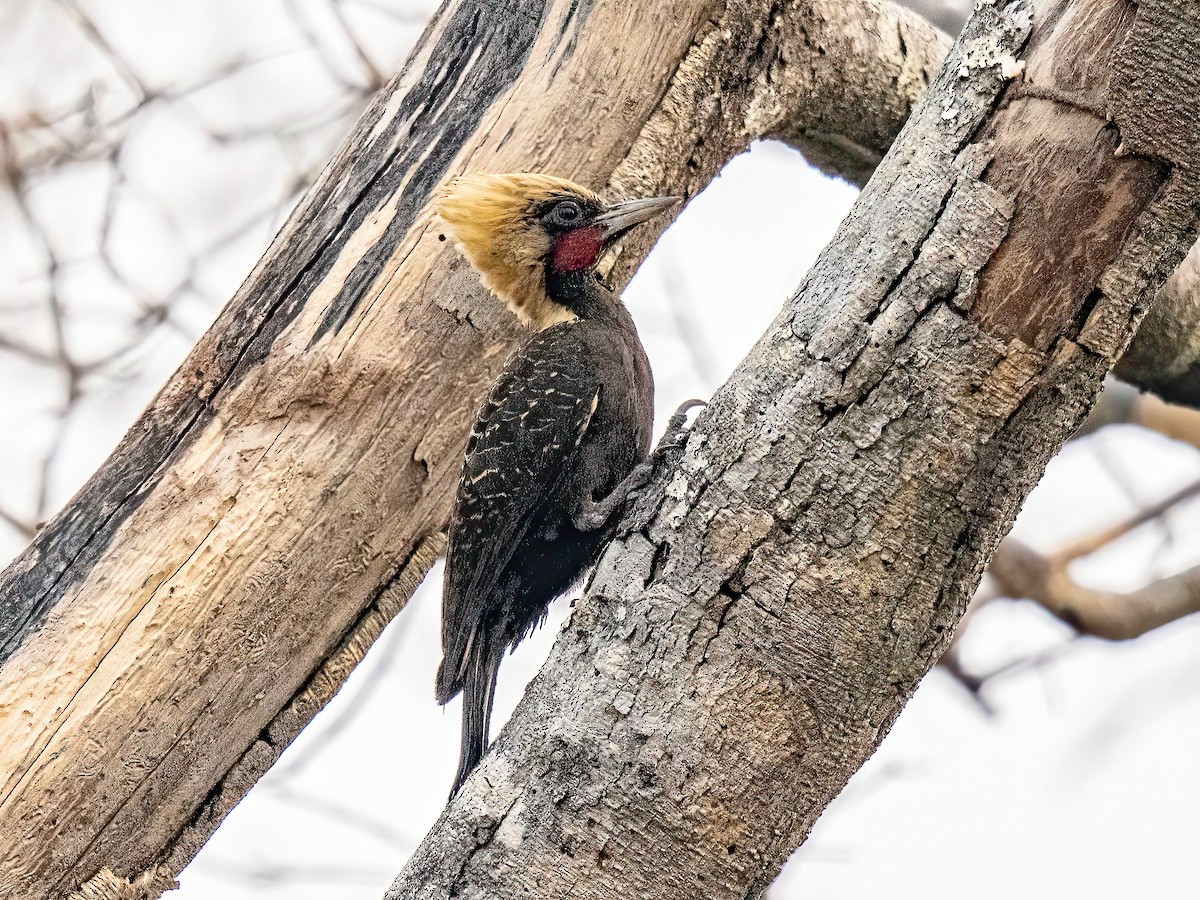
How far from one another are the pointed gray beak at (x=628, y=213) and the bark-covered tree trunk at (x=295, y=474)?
0.60ft

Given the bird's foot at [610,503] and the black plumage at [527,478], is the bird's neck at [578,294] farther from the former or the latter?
the bird's foot at [610,503]

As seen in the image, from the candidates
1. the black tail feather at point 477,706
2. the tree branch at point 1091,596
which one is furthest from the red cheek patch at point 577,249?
the tree branch at point 1091,596

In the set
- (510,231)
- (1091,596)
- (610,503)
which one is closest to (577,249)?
(510,231)

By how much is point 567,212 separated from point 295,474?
106 centimetres

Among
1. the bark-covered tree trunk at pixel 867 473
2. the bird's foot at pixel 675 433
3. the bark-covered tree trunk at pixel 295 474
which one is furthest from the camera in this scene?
the bark-covered tree trunk at pixel 295 474

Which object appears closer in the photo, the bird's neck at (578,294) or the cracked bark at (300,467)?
the cracked bark at (300,467)

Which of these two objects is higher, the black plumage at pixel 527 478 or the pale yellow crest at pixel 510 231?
the pale yellow crest at pixel 510 231

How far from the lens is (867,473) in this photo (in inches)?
80.6

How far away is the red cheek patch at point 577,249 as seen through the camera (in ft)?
11.2

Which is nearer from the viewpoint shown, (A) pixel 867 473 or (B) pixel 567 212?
(A) pixel 867 473

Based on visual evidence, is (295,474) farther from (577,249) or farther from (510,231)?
(577,249)

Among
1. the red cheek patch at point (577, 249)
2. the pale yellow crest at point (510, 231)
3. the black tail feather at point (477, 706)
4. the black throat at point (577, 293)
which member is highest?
the red cheek patch at point (577, 249)

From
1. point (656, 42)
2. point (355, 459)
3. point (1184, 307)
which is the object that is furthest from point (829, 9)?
point (355, 459)

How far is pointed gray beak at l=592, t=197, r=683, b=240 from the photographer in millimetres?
3344
